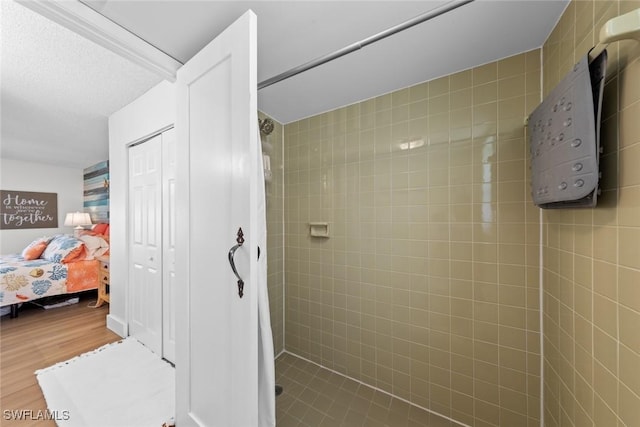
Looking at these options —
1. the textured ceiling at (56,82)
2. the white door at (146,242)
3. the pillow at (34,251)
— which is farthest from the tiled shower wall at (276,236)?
the pillow at (34,251)

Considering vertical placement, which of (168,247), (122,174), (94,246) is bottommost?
(94,246)

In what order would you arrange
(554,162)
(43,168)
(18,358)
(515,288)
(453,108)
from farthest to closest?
(43,168), (18,358), (453,108), (515,288), (554,162)

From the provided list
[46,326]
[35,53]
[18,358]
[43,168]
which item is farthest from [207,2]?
[43,168]

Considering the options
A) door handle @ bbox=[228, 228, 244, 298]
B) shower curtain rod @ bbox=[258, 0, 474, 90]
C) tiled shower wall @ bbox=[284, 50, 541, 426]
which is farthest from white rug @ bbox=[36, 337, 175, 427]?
shower curtain rod @ bbox=[258, 0, 474, 90]

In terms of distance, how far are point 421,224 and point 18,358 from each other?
3.34m

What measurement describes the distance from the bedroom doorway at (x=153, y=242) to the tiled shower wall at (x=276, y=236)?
73 centimetres

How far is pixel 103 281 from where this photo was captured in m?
2.67

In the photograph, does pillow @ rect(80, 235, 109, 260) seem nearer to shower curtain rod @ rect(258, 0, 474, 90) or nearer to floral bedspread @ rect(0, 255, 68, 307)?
floral bedspread @ rect(0, 255, 68, 307)

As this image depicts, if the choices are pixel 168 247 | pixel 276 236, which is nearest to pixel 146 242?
pixel 168 247

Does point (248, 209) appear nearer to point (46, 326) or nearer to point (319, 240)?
point (319, 240)

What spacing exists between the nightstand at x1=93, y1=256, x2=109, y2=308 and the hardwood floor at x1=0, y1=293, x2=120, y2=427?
125 mm

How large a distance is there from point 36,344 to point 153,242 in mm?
1503

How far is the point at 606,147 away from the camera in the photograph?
696 mm

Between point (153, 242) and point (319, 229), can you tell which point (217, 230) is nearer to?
point (319, 229)
